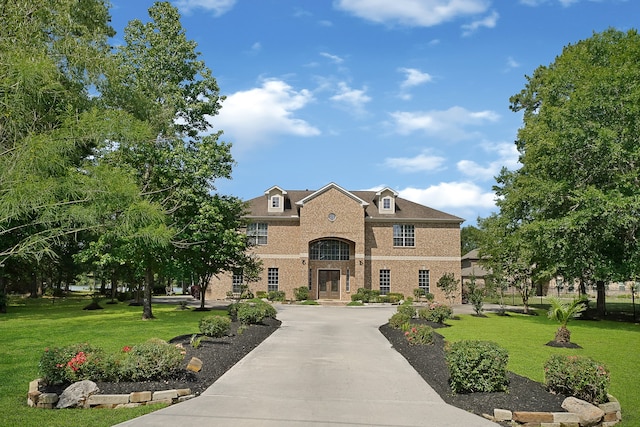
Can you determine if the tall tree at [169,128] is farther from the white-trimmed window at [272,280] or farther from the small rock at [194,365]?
the white-trimmed window at [272,280]

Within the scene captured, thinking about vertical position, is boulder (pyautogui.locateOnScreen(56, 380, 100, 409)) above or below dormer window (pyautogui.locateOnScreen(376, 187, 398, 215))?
below

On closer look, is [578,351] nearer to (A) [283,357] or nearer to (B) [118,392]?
(A) [283,357]

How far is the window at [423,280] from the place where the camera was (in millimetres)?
44062

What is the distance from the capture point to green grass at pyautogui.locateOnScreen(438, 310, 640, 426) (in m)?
10.5

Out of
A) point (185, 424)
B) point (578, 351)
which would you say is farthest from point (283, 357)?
point (578, 351)

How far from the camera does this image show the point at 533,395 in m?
8.94

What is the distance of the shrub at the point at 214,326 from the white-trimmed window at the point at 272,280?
89.3ft

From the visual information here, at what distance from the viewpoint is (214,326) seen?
15.8 meters

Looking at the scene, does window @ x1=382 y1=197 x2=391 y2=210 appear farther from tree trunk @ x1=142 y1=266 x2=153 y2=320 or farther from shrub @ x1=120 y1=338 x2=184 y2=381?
shrub @ x1=120 y1=338 x2=184 y2=381

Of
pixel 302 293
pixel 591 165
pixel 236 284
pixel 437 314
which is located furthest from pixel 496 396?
pixel 236 284

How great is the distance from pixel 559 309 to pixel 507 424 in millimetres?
11614

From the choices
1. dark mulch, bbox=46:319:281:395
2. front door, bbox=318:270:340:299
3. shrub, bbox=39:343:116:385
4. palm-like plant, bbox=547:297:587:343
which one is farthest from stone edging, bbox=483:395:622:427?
front door, bbox=318:270:340:299

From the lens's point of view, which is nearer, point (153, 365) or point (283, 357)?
point (153, 365)

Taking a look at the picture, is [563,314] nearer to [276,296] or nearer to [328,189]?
[276,296]
